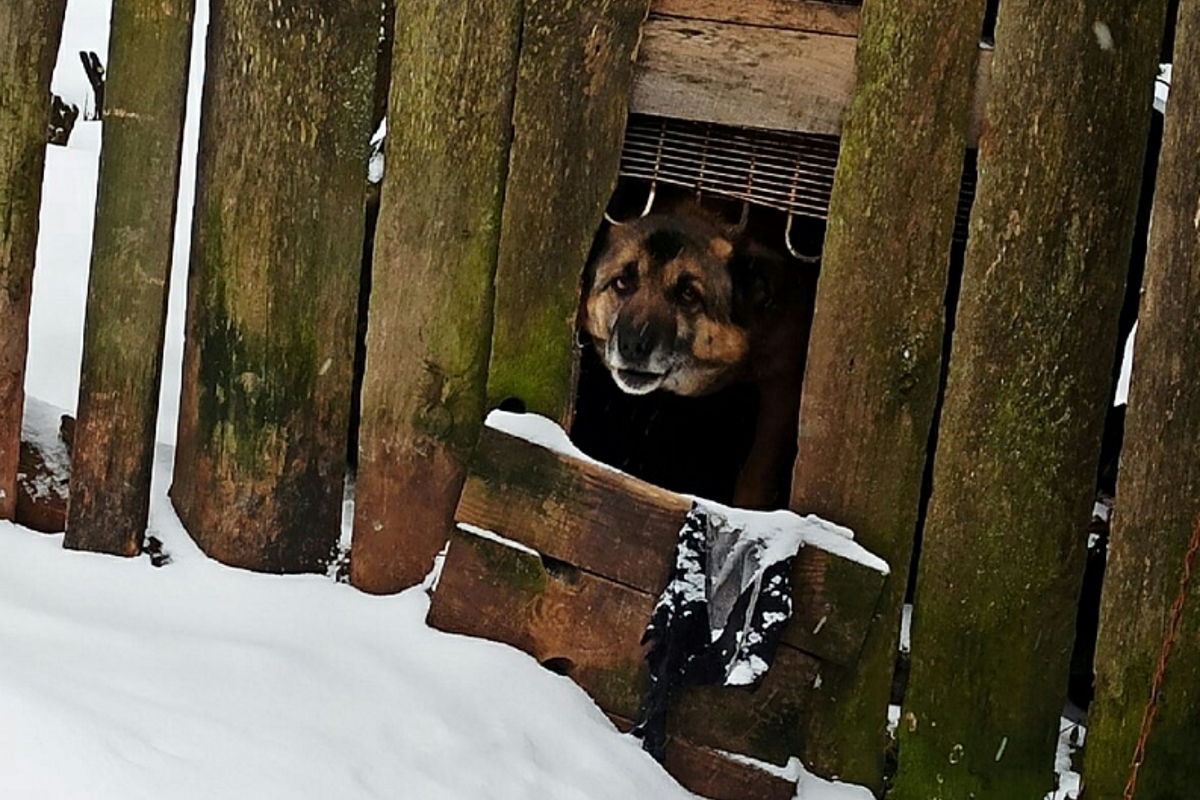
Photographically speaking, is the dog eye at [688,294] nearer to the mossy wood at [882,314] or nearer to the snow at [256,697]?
the mossy wood at [882,314]

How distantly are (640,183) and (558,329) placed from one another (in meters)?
1.40

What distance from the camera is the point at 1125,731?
3545 mm

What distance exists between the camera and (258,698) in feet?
10.7

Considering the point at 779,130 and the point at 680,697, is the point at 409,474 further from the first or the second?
the point at 779,130

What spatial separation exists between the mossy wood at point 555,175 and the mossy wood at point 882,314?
559mm

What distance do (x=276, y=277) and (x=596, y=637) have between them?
3.76ft

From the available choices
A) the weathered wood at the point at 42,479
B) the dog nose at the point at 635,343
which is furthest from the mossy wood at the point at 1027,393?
the weathered wood at the point at 42,479

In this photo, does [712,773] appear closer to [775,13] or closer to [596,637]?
[596,637]

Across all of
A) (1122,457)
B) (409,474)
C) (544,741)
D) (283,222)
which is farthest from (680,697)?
(283,222)

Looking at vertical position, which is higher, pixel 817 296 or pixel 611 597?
pixel 817 296

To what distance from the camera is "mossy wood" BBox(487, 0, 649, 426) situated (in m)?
3.80

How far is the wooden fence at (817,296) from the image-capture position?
139 inches

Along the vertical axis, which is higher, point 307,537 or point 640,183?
point 640,183

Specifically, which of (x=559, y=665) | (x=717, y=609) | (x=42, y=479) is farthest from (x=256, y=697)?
(x=42, y=479)
